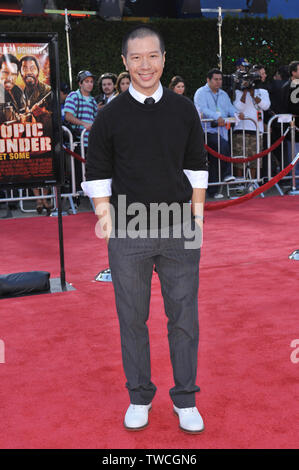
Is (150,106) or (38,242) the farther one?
(38,242)

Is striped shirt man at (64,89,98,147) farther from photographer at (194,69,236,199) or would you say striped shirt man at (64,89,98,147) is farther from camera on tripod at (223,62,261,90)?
camera on tripod at (223,62,261,90)

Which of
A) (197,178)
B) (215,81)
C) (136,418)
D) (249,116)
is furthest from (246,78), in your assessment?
(136,418)

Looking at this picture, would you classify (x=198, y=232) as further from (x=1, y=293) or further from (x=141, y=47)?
→ (x=1, y=293)

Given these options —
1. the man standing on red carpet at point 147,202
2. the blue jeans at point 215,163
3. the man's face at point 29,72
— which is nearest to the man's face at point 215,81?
the blue jeans at point 215,163

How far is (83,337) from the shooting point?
14.2ft

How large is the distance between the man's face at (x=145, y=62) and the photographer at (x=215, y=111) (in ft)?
24.2

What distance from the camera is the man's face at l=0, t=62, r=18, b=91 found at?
518 cm

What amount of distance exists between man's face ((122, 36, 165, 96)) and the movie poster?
2610 millimetres

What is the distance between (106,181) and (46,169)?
270 cm

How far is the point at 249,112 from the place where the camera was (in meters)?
10.5

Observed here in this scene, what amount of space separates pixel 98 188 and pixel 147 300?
21.6 inches

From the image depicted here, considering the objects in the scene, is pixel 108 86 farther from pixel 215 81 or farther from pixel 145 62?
pixel 145 62

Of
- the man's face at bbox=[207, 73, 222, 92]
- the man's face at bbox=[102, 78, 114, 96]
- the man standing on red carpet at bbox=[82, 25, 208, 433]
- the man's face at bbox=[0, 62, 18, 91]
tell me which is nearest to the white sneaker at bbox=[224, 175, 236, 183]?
the man's face at bbox=[207, 73, 222, 92]
